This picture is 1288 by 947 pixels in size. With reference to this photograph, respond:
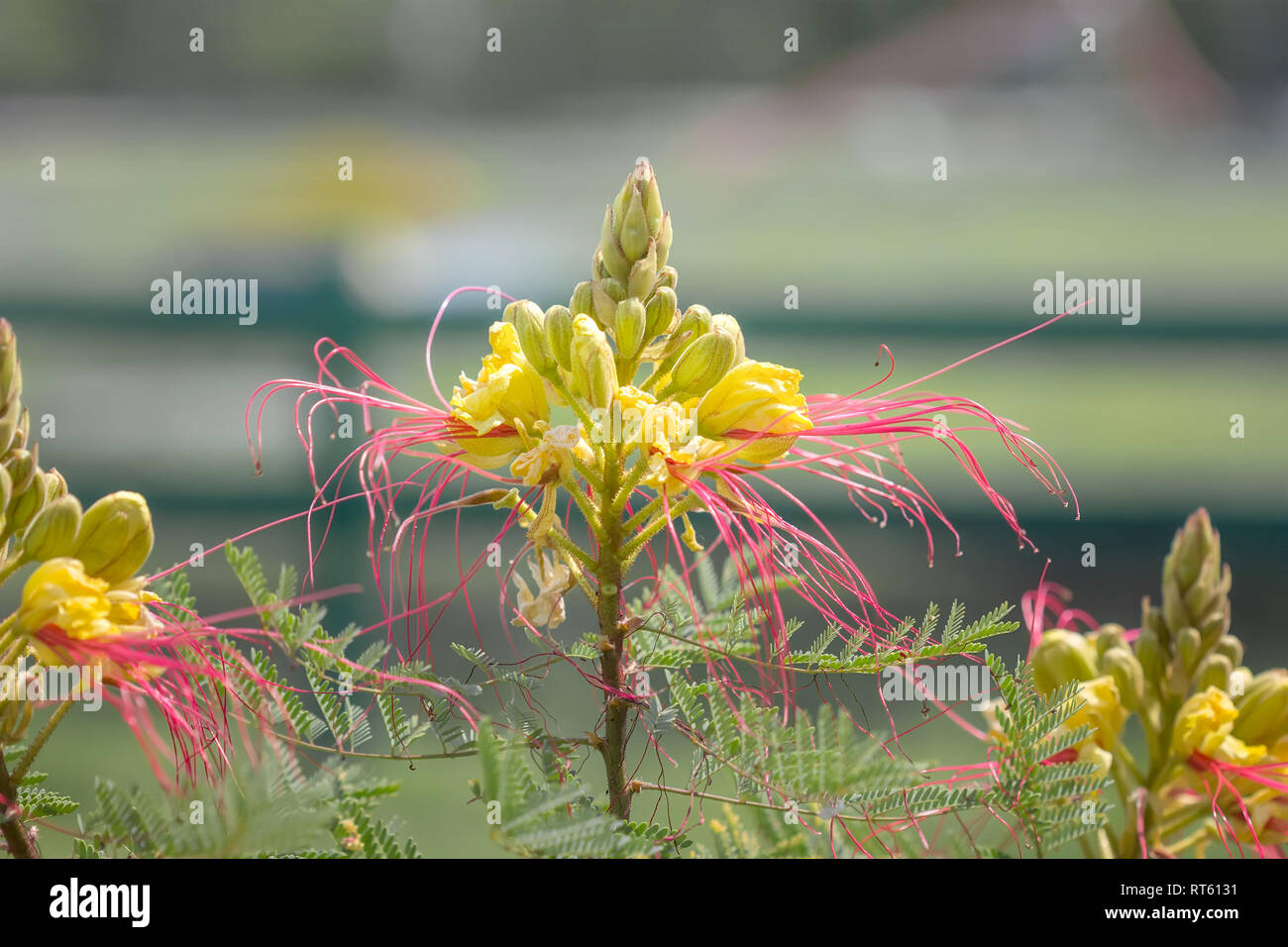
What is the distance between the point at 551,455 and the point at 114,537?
21 cm

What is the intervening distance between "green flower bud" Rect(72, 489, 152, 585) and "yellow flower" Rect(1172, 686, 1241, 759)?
48cm

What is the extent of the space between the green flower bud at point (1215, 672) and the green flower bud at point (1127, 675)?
1.0 inches

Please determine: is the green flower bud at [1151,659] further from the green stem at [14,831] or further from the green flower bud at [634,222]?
the green stem at [14,831]

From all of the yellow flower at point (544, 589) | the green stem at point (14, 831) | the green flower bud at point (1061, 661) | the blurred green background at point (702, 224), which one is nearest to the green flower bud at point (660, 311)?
the yellow flower at point (544, 589)

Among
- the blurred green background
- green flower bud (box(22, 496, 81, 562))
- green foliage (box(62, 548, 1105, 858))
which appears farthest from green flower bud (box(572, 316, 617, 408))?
the blurred green background

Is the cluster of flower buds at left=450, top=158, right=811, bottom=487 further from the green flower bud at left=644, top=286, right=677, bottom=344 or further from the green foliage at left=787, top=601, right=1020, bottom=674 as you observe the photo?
the green foliage at left=787, top=601, right=1020, bottom=674

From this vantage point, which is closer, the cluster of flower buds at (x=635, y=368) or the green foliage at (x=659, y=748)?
the green foliage at (x=659, y=748)

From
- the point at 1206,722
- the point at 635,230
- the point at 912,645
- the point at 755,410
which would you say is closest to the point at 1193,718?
the point at 1206,722

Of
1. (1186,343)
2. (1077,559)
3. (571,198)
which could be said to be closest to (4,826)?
(1077,559)

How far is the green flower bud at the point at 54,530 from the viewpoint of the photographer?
51cm

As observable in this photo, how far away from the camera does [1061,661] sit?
563mm

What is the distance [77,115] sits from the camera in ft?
25.8
